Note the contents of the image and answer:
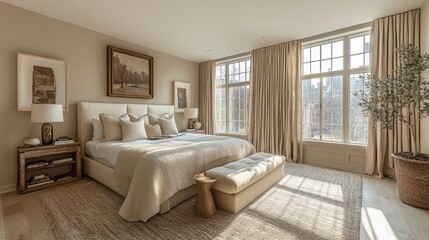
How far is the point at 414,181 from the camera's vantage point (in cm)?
234

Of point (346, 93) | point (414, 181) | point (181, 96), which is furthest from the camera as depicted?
point (181, 96)

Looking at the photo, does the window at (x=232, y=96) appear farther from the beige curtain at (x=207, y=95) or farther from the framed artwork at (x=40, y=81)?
the framed artwork at (x=40, y=81)

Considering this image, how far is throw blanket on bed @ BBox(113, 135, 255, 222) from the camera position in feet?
6.56

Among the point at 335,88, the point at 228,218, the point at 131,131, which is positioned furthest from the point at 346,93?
the point at 131,131

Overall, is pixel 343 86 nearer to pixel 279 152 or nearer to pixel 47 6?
pixel 279 152

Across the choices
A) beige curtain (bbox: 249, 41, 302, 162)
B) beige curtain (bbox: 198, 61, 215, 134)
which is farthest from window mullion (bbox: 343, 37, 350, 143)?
beige curtain (bbox: 198, 61, 215, 134)

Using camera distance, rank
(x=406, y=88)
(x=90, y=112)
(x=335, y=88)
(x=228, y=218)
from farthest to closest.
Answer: (x=335, y=88) < (x=90, y=112) < (x=406, y=88) < (x=228, y=218)

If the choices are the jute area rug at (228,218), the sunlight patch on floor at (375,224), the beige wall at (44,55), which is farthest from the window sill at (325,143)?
the beige wall at (44,55)

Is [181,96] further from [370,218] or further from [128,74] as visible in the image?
[370,218]

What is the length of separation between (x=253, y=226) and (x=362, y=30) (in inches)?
160

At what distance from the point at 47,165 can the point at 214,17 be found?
139 inches

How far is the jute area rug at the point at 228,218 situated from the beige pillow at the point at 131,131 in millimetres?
905

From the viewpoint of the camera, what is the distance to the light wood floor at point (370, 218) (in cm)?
184

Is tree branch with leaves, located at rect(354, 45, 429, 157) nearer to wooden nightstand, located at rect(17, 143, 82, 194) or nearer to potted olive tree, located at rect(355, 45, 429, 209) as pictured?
potted olive tree, located at rect(355, 45, 429, 209)
